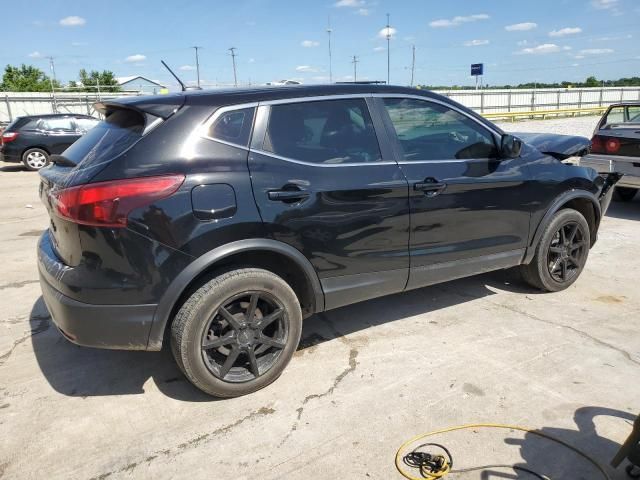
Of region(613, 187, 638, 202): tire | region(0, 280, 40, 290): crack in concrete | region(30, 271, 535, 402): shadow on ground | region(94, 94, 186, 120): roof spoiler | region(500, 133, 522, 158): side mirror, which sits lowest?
region(30, 271, 535, 402): shadow on ground

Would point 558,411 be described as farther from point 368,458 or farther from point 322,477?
point 322,477

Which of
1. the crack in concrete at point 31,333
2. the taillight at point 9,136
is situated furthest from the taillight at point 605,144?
the taillight at point 9,136

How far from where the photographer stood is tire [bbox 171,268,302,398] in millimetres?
2846

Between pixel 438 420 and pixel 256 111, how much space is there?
2.07 metres

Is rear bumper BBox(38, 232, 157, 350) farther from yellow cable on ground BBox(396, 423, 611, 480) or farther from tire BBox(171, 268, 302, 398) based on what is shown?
yellow cable on ground BBox(396, 423, 611, 480)

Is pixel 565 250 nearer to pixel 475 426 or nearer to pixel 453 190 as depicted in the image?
pixel 453 190

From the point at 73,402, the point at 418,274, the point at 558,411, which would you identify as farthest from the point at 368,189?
the point at 73,402

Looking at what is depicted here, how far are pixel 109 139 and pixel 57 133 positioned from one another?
1303cm

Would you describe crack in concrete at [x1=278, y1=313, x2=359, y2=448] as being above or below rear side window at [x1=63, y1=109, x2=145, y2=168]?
below

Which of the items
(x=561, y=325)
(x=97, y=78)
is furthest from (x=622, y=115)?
(x=97, y=78)

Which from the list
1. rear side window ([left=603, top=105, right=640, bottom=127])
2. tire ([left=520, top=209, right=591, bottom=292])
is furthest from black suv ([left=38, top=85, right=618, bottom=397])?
rear side window ([left=603, top=105, right=640, bottom=127])

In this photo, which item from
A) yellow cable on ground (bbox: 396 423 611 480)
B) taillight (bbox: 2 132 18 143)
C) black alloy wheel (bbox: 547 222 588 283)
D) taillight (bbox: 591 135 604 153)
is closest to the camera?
yellow cable on ground (bbox: 396 423 611 480)

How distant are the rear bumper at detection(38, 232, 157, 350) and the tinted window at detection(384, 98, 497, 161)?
205 centimetres

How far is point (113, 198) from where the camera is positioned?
8.57ft
